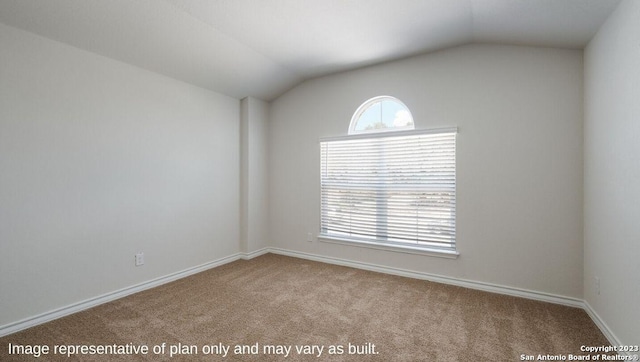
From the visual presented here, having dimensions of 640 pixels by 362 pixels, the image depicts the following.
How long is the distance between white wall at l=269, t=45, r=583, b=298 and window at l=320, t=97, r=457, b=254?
144mm

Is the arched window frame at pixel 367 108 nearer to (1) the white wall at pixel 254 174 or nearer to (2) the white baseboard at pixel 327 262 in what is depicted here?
(1) the white wall at pixel 254 174

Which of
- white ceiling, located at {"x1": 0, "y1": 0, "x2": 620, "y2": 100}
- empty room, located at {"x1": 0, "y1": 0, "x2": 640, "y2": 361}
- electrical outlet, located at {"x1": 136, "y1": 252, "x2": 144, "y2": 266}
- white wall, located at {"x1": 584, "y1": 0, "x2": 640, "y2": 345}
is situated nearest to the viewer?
white wall, located at {"x1": 584, "y1": 0, "x2": 640, "y2": 345}

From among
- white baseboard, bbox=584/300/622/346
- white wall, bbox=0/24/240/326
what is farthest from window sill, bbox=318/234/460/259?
white wall, bbox=0/24/240/326

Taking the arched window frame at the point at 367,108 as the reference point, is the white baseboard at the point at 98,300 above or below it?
below

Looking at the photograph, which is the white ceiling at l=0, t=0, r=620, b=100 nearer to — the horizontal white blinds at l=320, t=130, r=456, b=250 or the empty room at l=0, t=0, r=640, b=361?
the empty room at l=0, t=0, r=640, b=361

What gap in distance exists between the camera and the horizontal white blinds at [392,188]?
10.9 feet

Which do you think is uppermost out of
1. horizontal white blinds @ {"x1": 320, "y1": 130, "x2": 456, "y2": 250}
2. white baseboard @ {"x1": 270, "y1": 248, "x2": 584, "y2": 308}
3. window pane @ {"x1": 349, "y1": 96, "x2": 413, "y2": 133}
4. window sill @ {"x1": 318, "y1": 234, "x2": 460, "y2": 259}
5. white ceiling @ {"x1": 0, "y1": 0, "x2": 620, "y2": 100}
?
white ceiling @ {"x1": 0, "y1": 0, "x2": 620, "y2": 100}

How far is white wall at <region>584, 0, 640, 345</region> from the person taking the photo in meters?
1.79

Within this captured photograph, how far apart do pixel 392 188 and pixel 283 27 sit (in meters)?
2.20

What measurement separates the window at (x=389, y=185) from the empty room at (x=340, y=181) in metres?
0.03

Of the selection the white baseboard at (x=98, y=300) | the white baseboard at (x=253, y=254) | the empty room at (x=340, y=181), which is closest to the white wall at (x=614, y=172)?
the empty room at (x=340, y=181)

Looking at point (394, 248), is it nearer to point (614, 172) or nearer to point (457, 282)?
point (457, 282)

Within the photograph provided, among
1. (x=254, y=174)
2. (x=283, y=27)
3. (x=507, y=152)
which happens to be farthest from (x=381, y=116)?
(x=254, y=174)

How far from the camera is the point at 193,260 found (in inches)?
145
